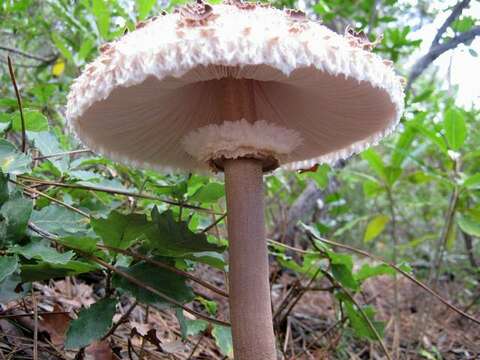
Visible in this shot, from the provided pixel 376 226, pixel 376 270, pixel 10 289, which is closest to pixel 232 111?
pixel 10 289

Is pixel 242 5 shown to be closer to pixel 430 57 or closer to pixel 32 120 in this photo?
pixel 32 120

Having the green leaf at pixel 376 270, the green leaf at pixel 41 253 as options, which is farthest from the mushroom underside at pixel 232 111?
the green leaf at pixel 376 270

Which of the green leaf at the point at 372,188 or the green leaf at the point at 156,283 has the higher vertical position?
the green leaf at the point at 372,188

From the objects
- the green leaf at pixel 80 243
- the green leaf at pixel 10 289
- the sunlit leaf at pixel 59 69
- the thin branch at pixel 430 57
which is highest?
the thin branch at pixel 430 57

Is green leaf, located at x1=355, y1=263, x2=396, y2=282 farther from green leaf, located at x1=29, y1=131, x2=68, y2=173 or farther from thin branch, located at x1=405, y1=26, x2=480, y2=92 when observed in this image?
thin branch, located at x1=405, y1=26, x2=480, y2=92

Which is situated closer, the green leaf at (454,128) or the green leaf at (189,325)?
the green leaf at (189,325)

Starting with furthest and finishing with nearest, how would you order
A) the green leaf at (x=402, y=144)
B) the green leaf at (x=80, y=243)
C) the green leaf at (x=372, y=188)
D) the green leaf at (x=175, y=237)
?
the green leaf at (x=372, y=188)
the green leaf at (x=402, y=144)
the green leaf at (x=175, y=237)
the green leaf at (x=80, y=243)

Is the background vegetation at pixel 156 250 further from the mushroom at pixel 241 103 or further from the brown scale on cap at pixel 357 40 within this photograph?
the brown scale on cap at pixel 357 40

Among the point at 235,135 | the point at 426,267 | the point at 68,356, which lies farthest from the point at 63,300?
the point at 426,267

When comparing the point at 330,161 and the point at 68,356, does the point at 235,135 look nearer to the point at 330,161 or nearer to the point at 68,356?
the point at 330,161
